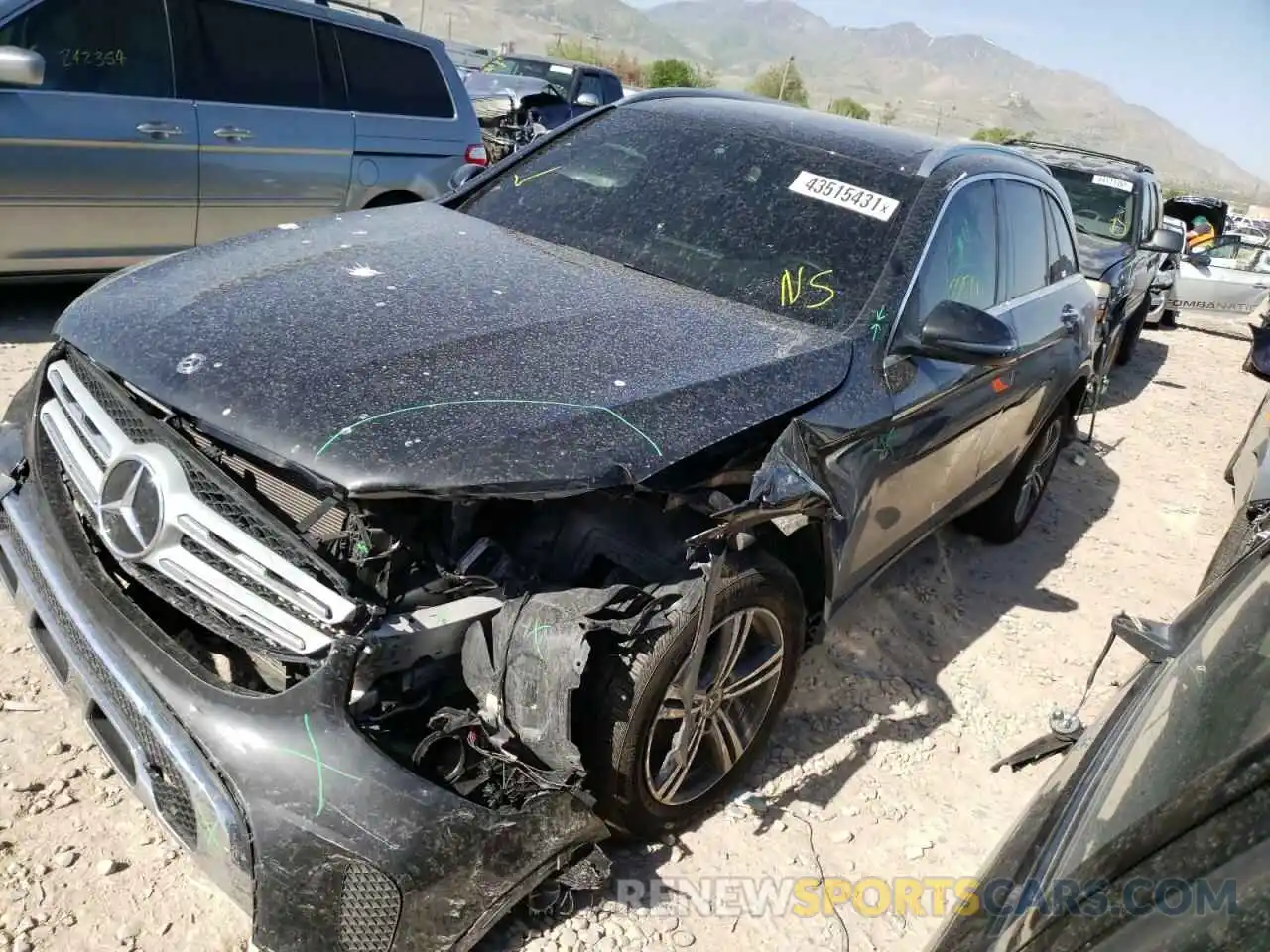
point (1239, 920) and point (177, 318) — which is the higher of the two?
point (1239, 920)

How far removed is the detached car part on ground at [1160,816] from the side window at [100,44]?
5.47 metres

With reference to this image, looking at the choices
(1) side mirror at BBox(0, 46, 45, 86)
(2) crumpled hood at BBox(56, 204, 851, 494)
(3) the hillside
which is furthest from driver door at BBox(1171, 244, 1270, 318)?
(3) the hillside

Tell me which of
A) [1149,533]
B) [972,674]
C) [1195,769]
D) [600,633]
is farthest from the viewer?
[1149,533]

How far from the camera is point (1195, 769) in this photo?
147 cm

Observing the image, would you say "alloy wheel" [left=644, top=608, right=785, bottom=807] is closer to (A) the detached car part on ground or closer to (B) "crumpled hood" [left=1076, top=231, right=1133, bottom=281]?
(A) the detached car part on ground

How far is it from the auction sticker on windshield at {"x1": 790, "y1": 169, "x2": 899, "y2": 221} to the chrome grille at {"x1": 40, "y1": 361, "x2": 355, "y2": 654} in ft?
7.05

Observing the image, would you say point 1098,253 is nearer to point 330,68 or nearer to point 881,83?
point 330,68

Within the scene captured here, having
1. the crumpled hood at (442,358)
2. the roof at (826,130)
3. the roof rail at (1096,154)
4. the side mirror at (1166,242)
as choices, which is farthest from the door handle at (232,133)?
the roof rail at (1096,154)

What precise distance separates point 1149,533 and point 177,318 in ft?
17.6

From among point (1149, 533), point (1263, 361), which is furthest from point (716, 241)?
point (1263, 361)

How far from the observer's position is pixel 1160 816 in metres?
1.19

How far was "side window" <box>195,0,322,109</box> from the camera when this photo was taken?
226 inches

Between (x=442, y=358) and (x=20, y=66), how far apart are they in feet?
10.6

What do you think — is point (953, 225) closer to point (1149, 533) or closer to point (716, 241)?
point (716, 241)
